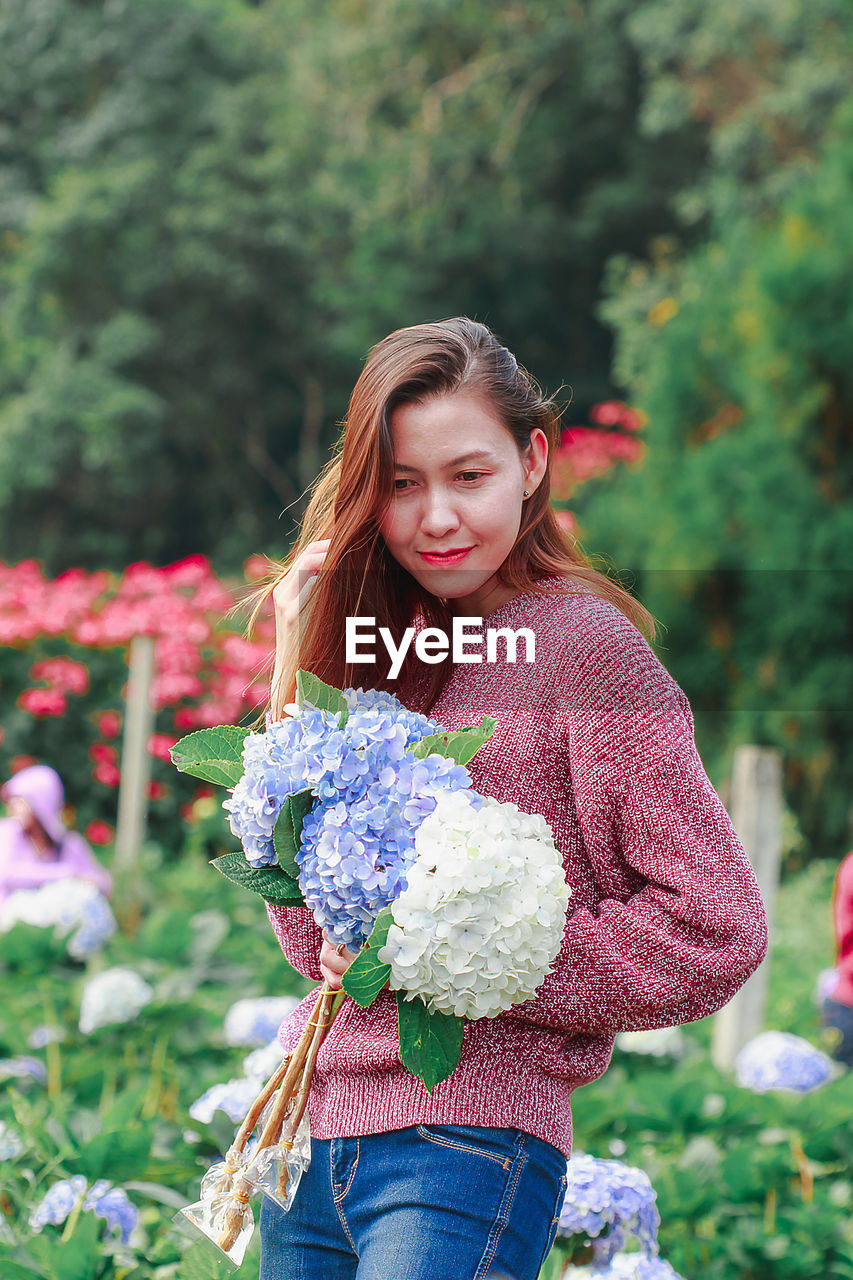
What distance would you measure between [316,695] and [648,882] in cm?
38

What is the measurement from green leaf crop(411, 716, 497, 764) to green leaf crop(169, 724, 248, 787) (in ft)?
0.64

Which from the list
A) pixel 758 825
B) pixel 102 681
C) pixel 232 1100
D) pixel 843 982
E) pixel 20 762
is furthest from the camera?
pixel 102 681

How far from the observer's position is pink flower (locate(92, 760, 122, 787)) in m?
6.81

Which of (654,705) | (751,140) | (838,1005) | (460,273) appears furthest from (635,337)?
(654,705)

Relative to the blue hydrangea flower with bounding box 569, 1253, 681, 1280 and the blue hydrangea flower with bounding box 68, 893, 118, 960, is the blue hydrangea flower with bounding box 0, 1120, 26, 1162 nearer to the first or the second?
the blue hydrangea flower with bounding box 569, 1253, 681, 1280

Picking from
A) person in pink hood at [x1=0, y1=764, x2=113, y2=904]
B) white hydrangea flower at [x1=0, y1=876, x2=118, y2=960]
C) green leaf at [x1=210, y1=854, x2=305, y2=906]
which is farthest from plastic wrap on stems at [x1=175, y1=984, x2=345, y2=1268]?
person in pink hood at [x1=0, y1=764, x2=113, y2=904]

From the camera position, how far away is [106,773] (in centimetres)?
682

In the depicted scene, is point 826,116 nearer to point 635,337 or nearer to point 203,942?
point 635,337

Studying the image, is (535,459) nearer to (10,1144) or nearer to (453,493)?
(453,493)

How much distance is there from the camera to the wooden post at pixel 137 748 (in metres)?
5.85

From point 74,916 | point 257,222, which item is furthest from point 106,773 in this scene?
point 257,222

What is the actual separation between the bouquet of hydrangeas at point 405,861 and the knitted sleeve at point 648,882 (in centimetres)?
10

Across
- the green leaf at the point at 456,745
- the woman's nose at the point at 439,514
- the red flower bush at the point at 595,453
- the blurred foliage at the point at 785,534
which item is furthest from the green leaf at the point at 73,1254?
the red flower bush at the point at 595,453

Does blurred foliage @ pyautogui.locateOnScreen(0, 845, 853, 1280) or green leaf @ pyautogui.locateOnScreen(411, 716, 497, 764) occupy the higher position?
green leaf @ pyautogui.locateOnScreen(411, 716, 497, 764)
